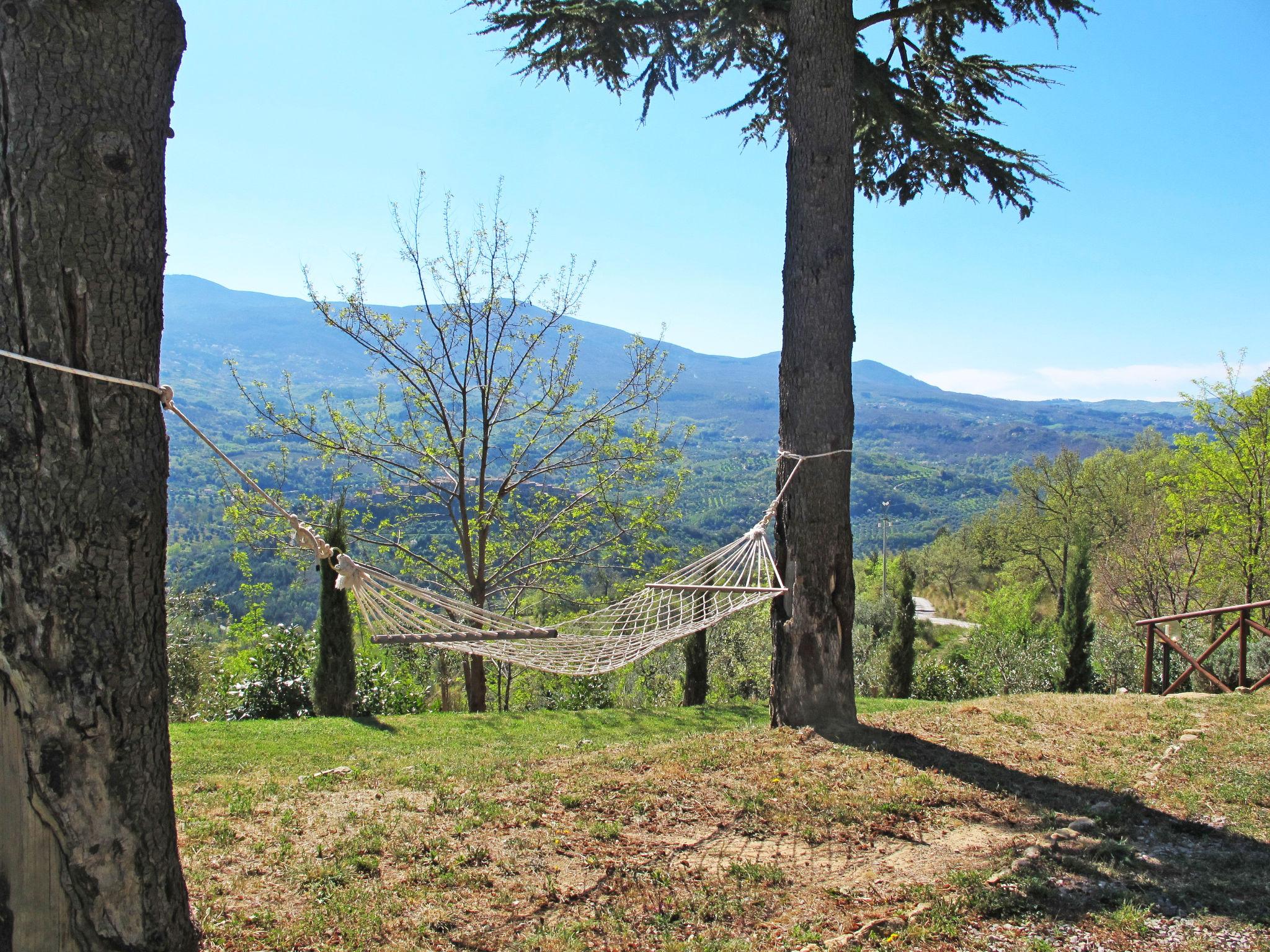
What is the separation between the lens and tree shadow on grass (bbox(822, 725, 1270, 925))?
7.06ft

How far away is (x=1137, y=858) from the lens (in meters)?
2.45

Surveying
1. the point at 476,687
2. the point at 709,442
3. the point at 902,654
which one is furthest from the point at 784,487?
the point at 709,442

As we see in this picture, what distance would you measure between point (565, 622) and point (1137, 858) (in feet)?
7.47

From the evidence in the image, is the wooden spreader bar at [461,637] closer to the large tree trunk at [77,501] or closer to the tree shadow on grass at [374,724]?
the large tree trunk at [77,501]

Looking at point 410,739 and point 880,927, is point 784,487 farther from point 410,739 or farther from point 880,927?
point 410,739

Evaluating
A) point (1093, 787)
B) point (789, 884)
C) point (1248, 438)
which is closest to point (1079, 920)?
point (789, 884)

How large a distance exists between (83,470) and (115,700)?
457 millimetres

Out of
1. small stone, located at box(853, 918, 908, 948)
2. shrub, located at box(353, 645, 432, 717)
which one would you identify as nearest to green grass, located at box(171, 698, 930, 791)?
shrub, located at box(353, 645, 432, 717)

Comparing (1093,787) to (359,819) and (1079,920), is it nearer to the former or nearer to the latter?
(1079,920)

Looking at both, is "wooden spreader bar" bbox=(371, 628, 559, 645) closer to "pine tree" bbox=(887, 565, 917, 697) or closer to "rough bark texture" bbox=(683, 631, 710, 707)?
"rough bark texture" bbox=(683, 631, 710, 707)

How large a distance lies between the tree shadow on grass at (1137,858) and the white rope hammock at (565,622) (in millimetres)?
1119

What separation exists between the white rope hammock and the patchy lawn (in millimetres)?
516

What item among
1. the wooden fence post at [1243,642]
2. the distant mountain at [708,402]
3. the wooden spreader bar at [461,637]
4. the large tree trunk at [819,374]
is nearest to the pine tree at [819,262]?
the large tree trunk at [819,374]

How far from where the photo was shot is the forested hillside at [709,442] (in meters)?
50.3
